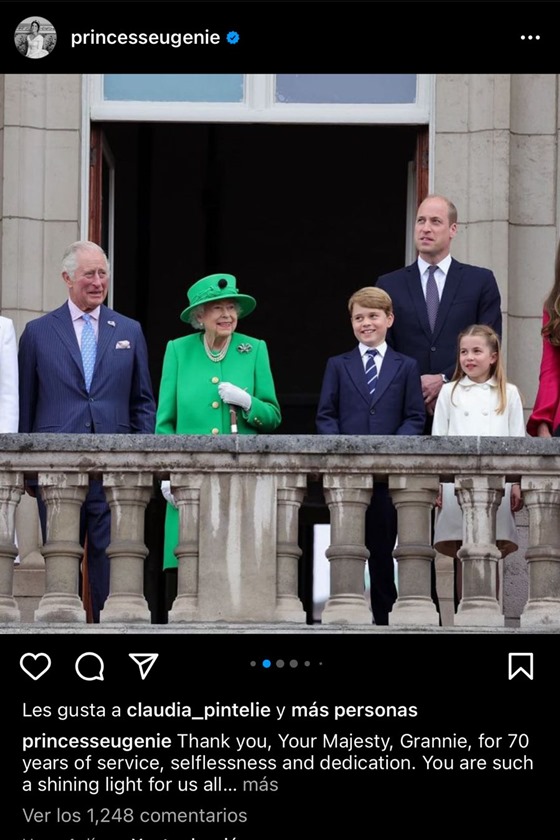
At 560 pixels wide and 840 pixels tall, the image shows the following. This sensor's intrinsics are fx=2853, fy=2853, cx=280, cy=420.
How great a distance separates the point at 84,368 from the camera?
1367cm

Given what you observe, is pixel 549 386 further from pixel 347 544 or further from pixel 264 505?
pixel 264 505

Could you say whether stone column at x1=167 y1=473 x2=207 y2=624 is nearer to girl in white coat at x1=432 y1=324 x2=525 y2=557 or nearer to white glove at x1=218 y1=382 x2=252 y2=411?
white glove at x1=218 y1=382 x2=252 y2=411

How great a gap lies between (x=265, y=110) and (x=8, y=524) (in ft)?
14.2

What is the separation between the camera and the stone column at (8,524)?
42.6 ft

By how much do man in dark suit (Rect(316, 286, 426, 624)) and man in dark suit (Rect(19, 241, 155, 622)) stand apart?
35.6 inches

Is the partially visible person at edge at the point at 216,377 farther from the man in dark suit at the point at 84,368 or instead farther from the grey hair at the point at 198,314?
the man in dark suit at the point at 84,368

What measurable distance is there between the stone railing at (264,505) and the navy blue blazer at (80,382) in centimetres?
61

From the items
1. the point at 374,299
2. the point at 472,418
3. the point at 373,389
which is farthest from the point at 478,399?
the point at 374,299
